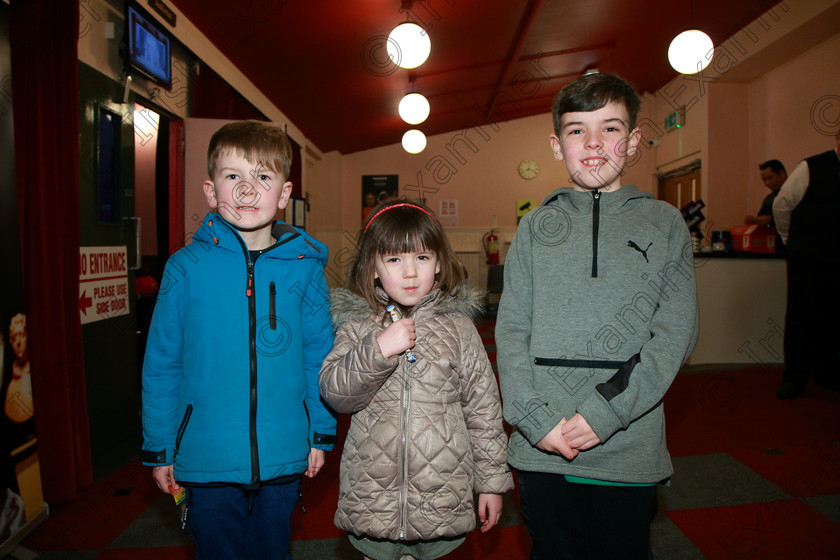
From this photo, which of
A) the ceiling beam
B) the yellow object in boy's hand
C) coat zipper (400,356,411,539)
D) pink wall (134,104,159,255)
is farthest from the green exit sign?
the yellow object in boy's hand

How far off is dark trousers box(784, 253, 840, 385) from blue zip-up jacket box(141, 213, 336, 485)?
323 cm

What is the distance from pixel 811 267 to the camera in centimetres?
302

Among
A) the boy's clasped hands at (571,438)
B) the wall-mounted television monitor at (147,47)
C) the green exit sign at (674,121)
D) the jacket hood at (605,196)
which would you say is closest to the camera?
the boy's clasped hands at (571,438)

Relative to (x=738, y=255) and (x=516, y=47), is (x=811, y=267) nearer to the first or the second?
(x=738, y=255)

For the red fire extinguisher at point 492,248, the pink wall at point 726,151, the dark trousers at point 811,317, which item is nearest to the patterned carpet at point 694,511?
the dark trousers at point 811,317

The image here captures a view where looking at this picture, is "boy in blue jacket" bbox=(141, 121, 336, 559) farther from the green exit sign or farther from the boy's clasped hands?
the green exit sign

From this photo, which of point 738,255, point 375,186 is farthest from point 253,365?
point 375,186

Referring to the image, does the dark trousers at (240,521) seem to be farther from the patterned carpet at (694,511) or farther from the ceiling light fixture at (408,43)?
the ceiling light fixture at (408,43)

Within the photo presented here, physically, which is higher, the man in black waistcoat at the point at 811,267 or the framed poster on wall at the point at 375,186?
the framed poster on wall at the point at 375,186

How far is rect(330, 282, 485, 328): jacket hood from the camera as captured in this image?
3.66 feet

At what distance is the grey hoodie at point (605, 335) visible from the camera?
93 cm

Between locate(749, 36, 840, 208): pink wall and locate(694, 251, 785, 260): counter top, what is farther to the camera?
locate(749, 36, 840, 208): pink wall

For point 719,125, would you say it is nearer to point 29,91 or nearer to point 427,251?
point 427,251

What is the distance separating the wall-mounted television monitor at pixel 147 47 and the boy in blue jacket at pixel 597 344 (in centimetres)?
249
